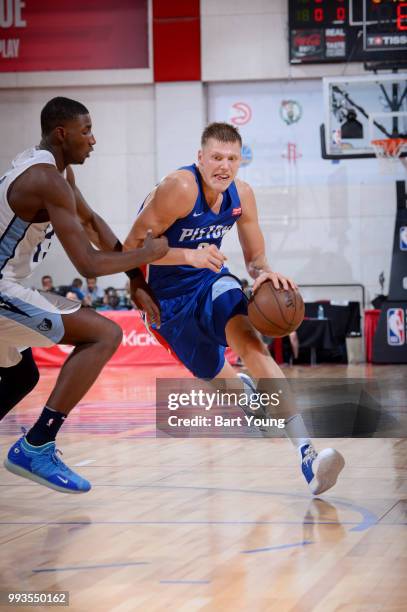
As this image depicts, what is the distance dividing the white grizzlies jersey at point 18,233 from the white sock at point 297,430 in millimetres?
1400

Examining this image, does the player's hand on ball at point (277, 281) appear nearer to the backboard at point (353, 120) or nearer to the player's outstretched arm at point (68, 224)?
the player's outstretched arm at point (68, 224)

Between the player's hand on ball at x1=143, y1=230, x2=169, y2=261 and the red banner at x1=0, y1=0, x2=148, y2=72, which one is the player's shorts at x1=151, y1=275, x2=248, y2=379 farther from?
the red banner at x1=0, y1=0, x2=148, y2=72

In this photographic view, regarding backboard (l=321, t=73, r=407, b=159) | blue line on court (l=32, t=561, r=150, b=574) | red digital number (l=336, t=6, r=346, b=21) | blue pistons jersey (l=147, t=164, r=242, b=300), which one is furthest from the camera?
red digital number (l=336, t=6, r=346, b=21)

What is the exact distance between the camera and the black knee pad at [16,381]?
416 cm

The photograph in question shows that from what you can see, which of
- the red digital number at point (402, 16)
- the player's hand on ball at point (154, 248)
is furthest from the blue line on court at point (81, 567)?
the red digital number at point (402, 16)

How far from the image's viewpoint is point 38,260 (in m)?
4.07

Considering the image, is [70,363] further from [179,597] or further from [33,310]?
[179,597]

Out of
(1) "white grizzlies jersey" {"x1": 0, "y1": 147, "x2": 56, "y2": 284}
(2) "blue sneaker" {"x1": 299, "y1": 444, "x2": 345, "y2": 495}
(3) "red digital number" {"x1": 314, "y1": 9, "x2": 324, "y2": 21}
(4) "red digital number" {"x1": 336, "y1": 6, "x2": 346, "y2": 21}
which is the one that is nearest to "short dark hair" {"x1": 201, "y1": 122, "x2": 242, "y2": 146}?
(1) "white grizzlies jersey" {"x1": 0, "y1": 147, "x2": 56, "y2": 284}

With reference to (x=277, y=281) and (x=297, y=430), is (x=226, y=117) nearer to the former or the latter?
(x=277, y=281)

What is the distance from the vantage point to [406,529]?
11.5 feet

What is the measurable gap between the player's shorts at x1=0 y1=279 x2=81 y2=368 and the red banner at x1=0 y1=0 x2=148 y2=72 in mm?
13456

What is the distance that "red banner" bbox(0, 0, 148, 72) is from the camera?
54.6 feet

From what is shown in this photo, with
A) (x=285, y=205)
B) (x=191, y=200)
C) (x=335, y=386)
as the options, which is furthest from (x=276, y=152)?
(x=191, y=200)

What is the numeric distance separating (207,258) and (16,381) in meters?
1.07
